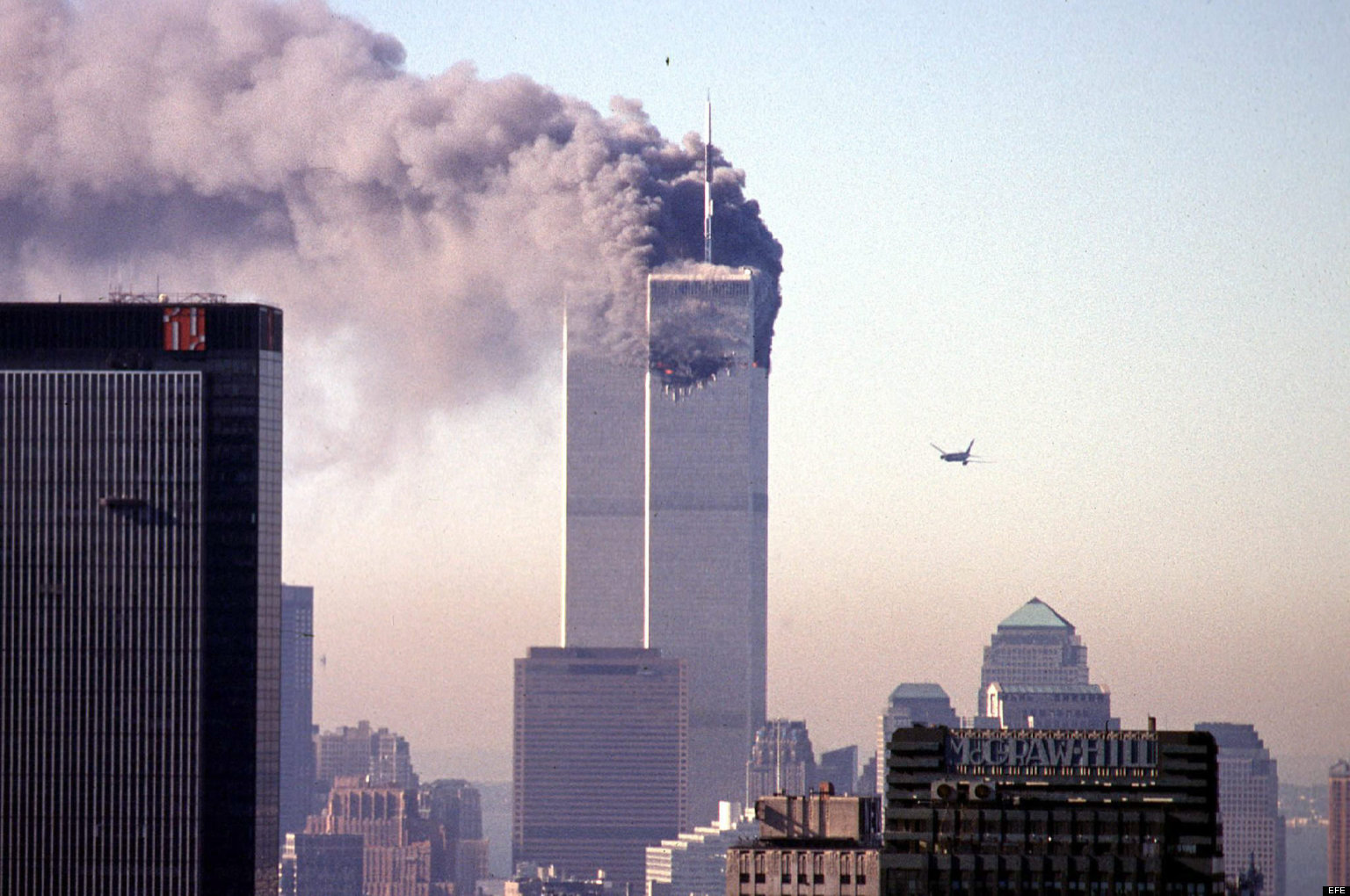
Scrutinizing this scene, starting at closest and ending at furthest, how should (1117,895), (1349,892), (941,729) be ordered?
1. (1117,895)
2. (941,729)
3. (1349,892)

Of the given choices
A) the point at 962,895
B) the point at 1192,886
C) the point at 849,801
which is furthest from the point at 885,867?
the point at 849,801

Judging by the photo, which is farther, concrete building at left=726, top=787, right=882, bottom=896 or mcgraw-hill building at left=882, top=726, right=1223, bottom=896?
concrete building at left=726, top=787, right=882, bottom=896

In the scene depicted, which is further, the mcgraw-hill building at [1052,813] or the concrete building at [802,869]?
the concrete building at [802,869]

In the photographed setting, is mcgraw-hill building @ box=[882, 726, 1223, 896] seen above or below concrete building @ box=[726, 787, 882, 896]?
above

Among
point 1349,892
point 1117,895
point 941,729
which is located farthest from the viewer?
point 1349,892

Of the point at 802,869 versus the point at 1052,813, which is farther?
the point at 802,869

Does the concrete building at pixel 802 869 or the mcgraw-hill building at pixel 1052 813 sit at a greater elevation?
the mcgraw-hill building at pixel 1052 813

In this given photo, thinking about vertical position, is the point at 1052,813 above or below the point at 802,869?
above

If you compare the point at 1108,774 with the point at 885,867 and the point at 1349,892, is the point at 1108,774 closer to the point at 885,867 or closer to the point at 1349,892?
the point at 885,867
